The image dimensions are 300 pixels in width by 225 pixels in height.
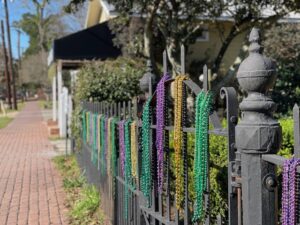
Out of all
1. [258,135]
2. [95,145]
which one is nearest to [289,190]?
[258,135]

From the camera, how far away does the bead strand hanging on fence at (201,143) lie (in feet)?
8.93

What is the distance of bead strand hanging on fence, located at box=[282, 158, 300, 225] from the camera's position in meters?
1.93

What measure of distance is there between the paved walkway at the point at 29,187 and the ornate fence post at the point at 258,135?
14.1ft

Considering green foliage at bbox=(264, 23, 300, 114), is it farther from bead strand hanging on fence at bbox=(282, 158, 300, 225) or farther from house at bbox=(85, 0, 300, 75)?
bead strand hanging on fence at bbox=(282, 158, 300, 225)

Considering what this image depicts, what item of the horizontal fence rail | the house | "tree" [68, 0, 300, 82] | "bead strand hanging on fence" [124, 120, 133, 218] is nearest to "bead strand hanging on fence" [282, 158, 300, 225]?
the horizontal fence rail

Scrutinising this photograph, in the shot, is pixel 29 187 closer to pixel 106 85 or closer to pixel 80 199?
pixel 80 199

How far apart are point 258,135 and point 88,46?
1464 centimetres

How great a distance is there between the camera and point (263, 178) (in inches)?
85.0

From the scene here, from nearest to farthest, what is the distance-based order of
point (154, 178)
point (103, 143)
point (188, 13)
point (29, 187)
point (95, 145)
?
point (154, 178)
point (103, 143)
point (95, 145)
point (29, 187)
point (188, 13)

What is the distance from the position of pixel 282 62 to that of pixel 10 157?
7.70m

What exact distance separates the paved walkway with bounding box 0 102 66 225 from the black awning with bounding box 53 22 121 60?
334cm

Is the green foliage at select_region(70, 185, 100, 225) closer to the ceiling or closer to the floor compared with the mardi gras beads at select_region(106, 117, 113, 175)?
closer to the floor

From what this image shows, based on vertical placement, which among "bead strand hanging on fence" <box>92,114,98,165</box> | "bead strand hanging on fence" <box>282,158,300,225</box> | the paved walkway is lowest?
the paved walkway

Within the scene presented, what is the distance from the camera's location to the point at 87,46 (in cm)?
1633
